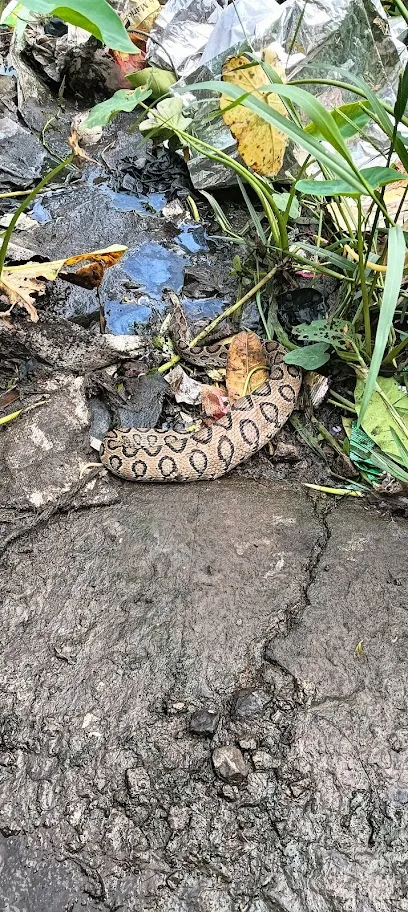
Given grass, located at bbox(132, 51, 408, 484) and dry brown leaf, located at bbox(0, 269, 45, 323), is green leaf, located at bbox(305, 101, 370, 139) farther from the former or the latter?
dry brown leaf, located at bbox(0, 269, 45, 323)

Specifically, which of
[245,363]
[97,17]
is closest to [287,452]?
[245,363]

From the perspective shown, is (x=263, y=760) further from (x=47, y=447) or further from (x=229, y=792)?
(x=47, y=447)

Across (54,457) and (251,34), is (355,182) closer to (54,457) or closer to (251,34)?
(54,457)

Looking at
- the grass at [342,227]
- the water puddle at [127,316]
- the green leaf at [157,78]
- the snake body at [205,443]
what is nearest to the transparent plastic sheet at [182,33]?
the green leaf at [157,78]

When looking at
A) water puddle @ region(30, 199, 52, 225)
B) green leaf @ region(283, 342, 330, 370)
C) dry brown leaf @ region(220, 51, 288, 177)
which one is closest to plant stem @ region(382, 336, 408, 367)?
green leaf @ region(283, 342, 330, 370)

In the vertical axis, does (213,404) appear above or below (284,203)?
below

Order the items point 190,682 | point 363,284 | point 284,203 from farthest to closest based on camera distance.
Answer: point 284,203 → point 363,284 → point 190,682

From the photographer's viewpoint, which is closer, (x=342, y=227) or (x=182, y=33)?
(x=342, y=227)

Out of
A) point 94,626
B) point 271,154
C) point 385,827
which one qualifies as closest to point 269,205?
point 271,154
